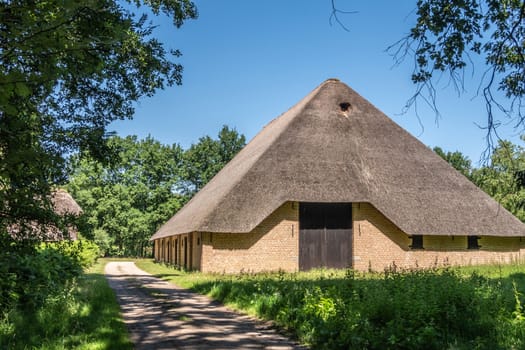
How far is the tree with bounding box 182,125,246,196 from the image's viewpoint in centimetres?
6419

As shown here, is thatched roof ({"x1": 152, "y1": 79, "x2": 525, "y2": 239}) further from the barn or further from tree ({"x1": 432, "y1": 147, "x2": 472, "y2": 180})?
tree ({"x1": 432, "y1": 147, "x2": 472, "y2": 180})

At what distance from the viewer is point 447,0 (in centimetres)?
673

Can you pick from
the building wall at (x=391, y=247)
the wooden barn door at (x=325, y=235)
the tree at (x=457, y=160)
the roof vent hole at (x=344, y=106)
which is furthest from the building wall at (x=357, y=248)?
the tree at (x=457, y=160)

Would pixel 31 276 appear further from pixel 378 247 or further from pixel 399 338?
pixel 378 247

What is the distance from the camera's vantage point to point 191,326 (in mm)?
9367

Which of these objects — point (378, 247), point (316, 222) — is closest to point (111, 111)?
point (316, 222)

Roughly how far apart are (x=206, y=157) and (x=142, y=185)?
9.28m

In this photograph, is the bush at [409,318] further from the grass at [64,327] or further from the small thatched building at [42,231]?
the small thatched building at [42,231]

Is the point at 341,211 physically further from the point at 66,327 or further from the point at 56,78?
the point at 56,78

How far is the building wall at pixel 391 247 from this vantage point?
949 inches

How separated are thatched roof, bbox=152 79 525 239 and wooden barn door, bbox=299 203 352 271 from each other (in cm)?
119

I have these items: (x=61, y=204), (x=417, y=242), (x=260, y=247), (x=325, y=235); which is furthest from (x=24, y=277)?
(x=61, y=204)

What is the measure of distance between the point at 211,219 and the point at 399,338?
15297 millimetres

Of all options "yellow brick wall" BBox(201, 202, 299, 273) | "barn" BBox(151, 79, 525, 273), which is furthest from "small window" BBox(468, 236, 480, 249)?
"yellow brick wall" BBox(201, 202, 299, 273)
